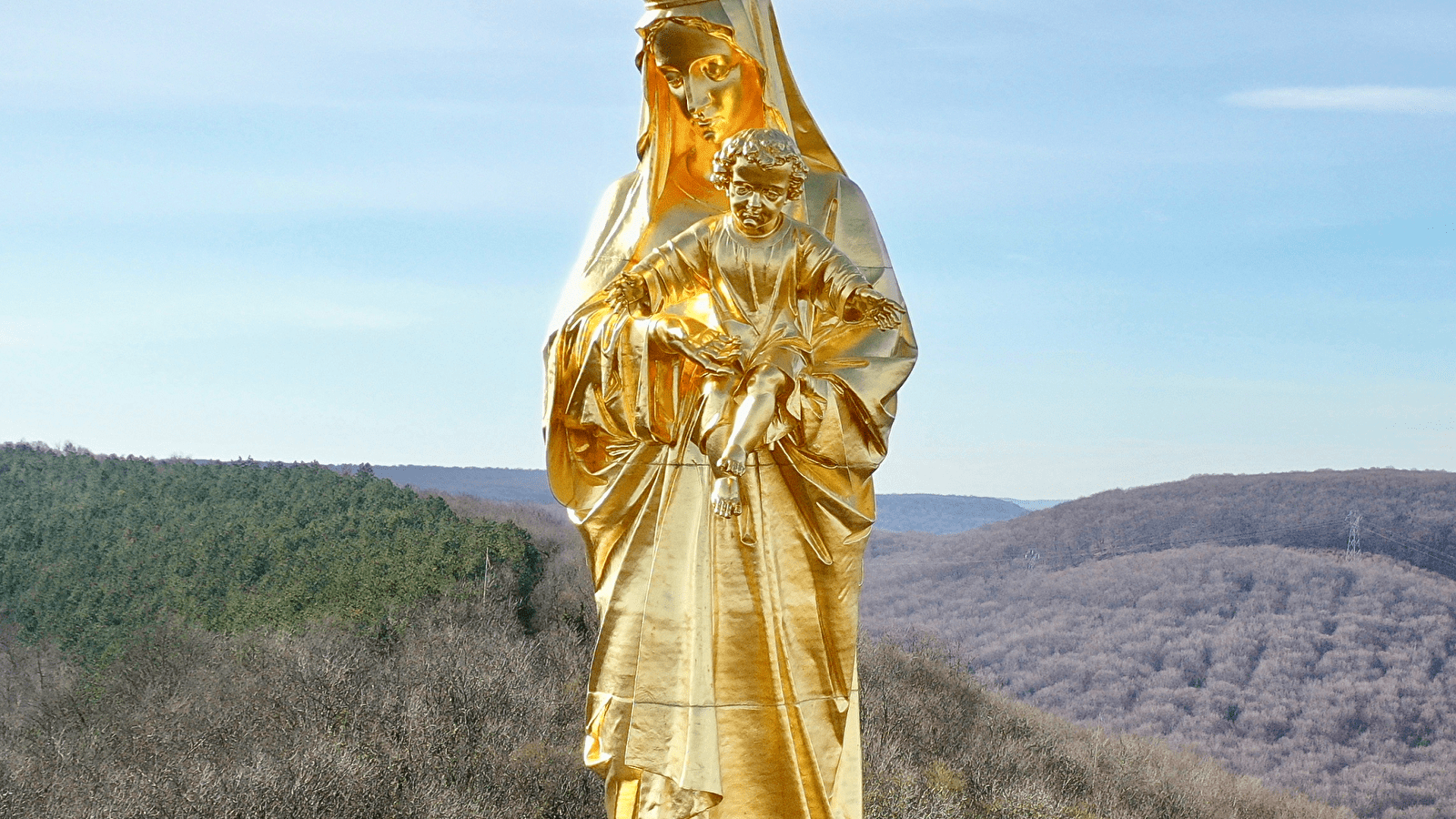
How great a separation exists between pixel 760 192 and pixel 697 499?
118cm

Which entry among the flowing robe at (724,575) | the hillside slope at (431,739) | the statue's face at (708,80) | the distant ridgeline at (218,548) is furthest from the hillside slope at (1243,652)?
the statue's face at (708,80)

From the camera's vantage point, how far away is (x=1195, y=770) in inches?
990

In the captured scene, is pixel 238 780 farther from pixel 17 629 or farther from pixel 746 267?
pixel 17 629

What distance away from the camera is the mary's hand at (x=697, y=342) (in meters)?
4.88

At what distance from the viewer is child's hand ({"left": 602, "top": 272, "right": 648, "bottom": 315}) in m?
5.05

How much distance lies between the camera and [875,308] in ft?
16.5

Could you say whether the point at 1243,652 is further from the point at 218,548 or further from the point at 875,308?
the point at 875,308

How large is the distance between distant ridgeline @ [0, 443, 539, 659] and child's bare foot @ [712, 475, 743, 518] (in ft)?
71.0

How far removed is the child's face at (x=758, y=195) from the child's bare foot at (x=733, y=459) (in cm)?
89

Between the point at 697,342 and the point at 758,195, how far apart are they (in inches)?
23.6

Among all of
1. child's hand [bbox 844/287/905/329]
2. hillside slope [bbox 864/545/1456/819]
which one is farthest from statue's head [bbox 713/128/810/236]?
hillside slope [bbox 864/545/1456/819]

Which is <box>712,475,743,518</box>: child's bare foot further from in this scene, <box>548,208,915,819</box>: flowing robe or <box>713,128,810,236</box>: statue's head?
<box>713,128,810,236</box>: statue's head

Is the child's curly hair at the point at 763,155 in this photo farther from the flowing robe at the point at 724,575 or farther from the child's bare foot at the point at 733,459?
the child's bare foot at the point at 733,459

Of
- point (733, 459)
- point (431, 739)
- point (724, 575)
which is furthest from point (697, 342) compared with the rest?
point (431, 739)
